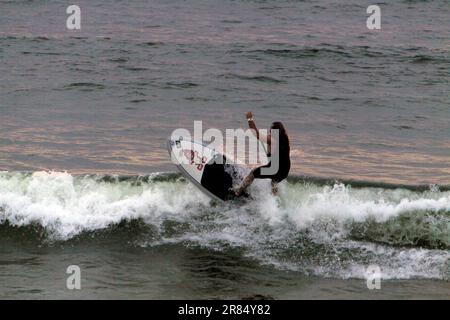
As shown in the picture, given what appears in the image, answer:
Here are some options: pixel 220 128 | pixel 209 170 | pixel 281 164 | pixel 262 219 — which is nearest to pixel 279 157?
pixel 281 164

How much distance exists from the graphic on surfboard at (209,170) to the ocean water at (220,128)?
0.97 ft

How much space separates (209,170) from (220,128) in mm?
5394

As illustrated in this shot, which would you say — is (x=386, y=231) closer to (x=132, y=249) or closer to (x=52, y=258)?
(x=132, y=249)

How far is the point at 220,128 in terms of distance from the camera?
1797 centimetres

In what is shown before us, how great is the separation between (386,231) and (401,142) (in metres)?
5.73

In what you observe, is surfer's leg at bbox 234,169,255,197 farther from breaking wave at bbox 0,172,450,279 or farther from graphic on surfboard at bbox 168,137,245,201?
breaking wave at bbox 0,172,450,279

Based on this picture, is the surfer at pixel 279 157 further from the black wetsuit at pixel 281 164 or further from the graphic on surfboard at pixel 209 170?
the graphic on surfboard at pixel 209 170

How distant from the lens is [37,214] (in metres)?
12.7

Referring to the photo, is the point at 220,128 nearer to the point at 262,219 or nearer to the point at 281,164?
the point at 262,219

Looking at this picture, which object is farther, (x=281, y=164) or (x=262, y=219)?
(x=262, y=219)

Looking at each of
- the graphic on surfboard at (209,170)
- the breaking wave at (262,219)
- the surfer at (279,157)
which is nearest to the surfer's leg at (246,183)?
the surfer at (279,157)

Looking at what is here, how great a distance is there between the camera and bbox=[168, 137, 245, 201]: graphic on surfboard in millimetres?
12625

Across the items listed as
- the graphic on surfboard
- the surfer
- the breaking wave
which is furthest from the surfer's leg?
the breaking wave

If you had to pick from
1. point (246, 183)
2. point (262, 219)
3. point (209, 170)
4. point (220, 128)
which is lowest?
point (262, 219)
